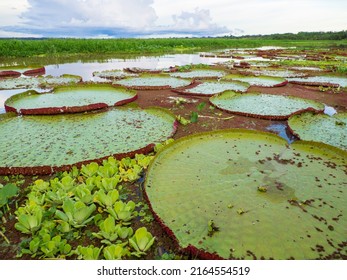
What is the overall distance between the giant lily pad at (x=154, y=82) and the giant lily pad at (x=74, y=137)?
135 inches

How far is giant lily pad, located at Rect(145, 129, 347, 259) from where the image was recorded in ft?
7.50

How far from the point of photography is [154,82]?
10.2 meters

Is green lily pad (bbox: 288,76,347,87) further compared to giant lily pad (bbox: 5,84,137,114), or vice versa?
green lily pad (bbox: 288,76,347,87)

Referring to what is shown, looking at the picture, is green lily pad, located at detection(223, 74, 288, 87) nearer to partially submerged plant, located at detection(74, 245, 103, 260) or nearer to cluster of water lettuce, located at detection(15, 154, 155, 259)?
cluster of water lettuce, located at detection(15, 154, 155, 259)

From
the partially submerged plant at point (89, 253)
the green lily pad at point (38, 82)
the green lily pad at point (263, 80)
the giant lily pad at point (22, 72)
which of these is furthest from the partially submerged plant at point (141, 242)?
the giant lily pad at point (22, 72)

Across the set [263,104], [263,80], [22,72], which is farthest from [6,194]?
[22,72]

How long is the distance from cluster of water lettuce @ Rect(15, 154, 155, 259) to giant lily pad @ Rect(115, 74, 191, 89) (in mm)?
6022

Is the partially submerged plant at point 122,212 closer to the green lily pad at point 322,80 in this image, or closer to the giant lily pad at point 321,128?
the giant lily pad at point 321,128

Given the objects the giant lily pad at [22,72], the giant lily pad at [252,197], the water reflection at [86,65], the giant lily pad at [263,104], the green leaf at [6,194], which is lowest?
the water reflection at [86,65]

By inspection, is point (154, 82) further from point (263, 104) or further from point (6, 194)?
point (6, 194)

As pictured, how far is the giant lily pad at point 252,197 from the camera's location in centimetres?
229

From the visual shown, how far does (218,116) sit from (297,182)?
3.18m

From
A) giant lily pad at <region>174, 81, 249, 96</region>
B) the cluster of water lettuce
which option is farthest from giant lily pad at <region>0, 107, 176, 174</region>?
giant lily pad at <region>174, 81, 249, 96</region>
